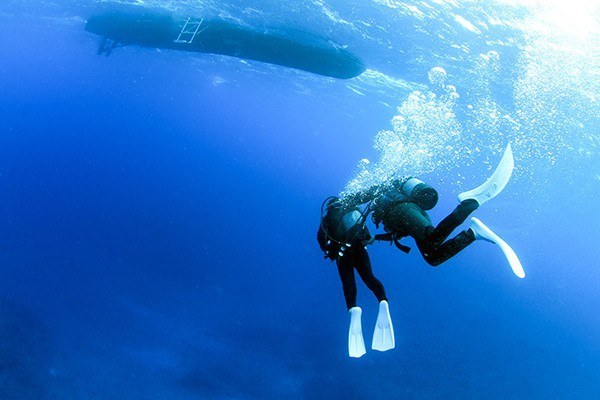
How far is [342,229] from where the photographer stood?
17.5 feet

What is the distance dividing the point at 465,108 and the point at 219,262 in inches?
834

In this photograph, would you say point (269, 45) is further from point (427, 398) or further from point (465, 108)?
point (427, 398)

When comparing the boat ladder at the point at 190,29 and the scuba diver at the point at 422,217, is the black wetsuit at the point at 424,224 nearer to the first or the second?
the scuba diver at the point at 422,217

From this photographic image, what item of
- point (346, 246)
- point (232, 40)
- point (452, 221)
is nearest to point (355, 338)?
point (346, 246)

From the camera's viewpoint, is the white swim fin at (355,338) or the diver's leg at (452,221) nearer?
the diver's leg at (452,221)

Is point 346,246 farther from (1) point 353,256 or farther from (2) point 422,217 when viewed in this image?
(2) point 422,217

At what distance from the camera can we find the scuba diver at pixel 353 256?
5.22 meters

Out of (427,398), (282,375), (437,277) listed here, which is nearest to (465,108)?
(437,277)

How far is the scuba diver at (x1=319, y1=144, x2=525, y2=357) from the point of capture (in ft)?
14.0

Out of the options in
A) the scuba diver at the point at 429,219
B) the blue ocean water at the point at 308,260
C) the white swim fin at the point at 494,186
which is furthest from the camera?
the blue ocean water at the point at 308,260

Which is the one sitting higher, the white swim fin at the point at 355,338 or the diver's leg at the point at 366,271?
the diver's leg at the point at 366,271

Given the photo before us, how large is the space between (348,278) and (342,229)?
0.82 meters

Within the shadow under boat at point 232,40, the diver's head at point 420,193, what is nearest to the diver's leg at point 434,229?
the diver's head at point 420,193

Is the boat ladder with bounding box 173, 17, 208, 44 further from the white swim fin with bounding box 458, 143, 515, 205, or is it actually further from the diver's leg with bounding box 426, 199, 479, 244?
the diver's leg with bounding box 426, 199, 479, 244
